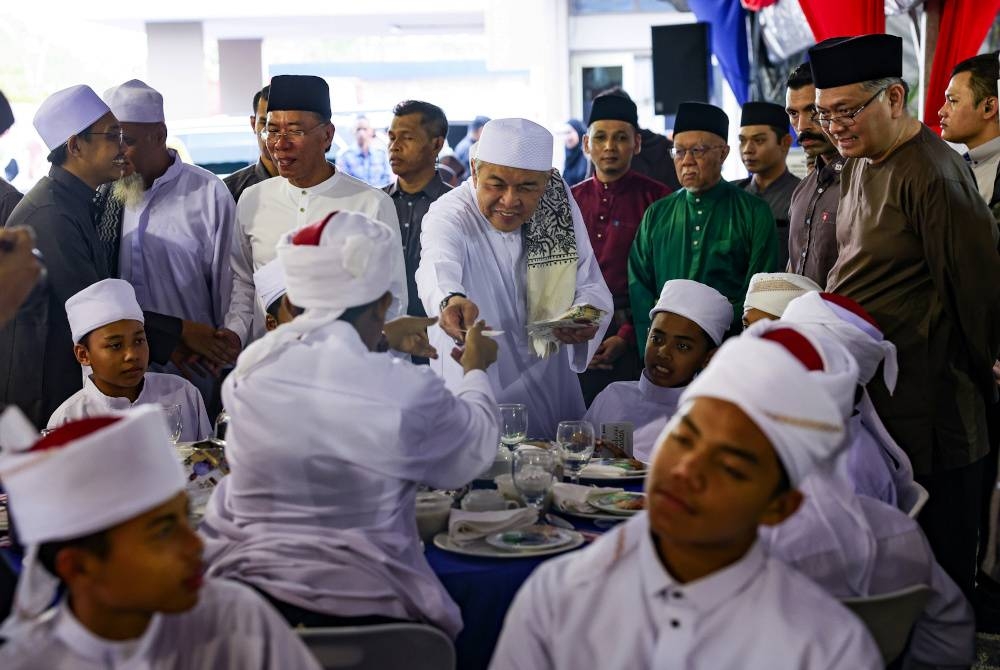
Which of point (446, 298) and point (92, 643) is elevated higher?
point (446, 298)

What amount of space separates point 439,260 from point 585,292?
0.70 meters

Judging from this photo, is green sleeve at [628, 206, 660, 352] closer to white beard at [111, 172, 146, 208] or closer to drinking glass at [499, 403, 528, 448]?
drinking glass at [499, 403, 528, 448]

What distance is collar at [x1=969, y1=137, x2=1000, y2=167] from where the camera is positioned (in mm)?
4977

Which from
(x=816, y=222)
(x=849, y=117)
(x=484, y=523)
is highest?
(x=849, y=117)

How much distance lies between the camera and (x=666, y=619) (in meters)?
1.83

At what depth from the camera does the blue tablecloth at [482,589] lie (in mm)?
2588

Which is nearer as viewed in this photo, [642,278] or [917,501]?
[917,501]

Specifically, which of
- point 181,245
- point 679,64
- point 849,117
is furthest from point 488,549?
point 679,64

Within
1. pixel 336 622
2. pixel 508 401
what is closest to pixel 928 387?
pixel 508 401

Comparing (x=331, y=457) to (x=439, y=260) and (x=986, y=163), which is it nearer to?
(x=439, y=260)

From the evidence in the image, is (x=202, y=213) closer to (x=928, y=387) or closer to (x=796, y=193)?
(x=796, y=193)

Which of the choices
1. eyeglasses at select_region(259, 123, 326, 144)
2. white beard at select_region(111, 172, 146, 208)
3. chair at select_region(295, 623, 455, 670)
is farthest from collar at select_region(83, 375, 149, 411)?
chair at select_region(295, 623, 455, 670)

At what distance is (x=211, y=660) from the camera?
1861 mm

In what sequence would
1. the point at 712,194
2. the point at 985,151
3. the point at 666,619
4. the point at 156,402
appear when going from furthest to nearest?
the point at 712,194
the point at 985,151
the point at 156,402
the point at 666,619
